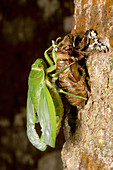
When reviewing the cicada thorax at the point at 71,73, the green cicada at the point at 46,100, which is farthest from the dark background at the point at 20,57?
the cicada thorax at the point at 71,73

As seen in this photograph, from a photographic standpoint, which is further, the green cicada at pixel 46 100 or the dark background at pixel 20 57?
the dark background at pixel 20 57

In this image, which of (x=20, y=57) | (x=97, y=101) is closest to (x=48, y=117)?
(x=97, y=101)

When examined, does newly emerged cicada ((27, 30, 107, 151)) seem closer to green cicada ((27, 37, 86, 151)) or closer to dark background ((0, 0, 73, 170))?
green cicada ((27, 37, 86, 151))

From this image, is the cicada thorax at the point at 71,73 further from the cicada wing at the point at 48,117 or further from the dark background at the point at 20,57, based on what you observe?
the dark background at the point at 20,57

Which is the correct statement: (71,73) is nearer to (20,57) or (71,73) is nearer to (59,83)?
(59,83)

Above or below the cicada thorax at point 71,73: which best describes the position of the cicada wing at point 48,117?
below

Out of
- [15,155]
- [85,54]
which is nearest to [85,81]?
[85,54]

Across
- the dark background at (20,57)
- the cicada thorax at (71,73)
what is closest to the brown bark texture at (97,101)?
the cicada thorax at (71,73)

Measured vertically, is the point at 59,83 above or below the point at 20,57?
above
